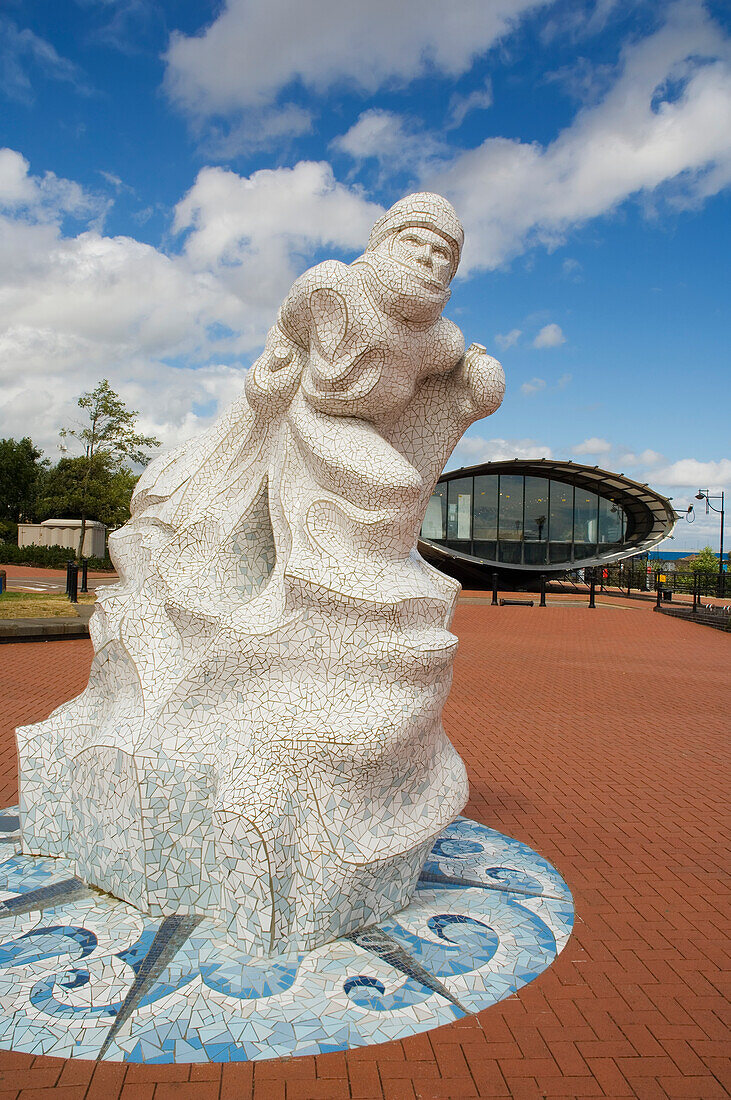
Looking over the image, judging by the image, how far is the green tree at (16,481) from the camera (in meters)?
52.9

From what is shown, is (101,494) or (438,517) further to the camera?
(438,517)

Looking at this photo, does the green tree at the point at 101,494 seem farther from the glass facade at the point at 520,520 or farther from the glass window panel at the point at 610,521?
the glass window panel at the point at 610,521

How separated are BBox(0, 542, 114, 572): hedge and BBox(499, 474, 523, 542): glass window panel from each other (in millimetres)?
17867

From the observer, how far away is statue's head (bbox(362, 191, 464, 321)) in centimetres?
415

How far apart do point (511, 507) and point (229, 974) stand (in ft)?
104

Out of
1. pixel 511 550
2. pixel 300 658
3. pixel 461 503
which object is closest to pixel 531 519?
pixel 511 550

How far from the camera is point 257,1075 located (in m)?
2.91

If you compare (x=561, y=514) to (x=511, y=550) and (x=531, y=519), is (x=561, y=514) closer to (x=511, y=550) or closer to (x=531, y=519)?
(x=531, y=519)

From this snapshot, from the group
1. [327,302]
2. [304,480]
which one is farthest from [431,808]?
[327,302]

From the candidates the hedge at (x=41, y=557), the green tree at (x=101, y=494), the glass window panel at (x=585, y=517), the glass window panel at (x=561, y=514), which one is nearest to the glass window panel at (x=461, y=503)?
the glass window panel at (x=561, y=514)

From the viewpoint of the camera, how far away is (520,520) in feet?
112

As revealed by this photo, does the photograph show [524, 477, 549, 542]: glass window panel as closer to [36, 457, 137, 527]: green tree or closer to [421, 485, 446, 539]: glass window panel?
[421, 485, 446, 539]: glass window panel

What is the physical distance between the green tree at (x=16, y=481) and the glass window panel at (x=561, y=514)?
1466 inches

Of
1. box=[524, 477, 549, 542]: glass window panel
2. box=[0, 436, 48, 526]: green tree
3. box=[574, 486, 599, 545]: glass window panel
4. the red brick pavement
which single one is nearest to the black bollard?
the red brick pavement
